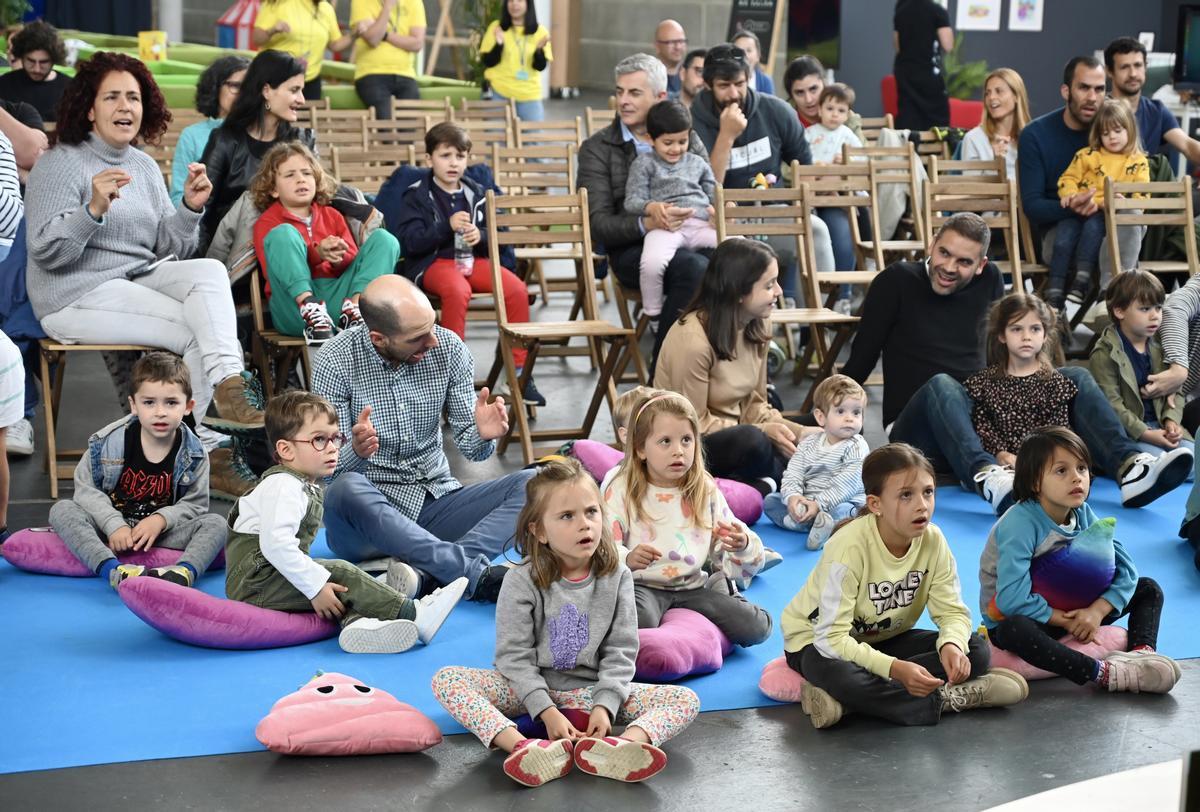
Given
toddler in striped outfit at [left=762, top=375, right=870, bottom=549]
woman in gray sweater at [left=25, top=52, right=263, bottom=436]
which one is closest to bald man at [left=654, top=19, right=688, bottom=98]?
woman in gray sweater at [left=25, top=52, right=263, bottom=436]

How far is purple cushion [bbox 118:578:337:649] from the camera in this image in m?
3.97

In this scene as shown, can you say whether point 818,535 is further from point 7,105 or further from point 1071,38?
point 1071,38

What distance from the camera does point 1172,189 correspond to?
741cm

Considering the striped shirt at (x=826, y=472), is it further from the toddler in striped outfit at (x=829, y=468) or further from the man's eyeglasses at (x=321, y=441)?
the man's eyeglasses at (x=321, y=441)

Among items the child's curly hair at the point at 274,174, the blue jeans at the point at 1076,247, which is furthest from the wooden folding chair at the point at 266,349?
the blue jeans at the point at 1076,247

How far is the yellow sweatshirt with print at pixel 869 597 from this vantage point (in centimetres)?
355

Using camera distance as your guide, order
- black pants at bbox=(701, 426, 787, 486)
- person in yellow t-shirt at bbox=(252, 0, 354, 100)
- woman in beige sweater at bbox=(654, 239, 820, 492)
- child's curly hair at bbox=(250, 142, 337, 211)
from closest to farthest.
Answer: woman in beige sweater at bbox=(654, 239, 820, 492) → black pants at bbox=(701, 426, 787, 486) → child's curly hair at bbox=(250, 142, 337, 211) → person in yellow t-shirt at bbox=(252, 0, 354, 100)

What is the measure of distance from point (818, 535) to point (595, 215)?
2.25 metres

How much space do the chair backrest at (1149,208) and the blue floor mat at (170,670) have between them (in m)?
2.72

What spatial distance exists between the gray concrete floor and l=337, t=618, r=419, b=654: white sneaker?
58 cm

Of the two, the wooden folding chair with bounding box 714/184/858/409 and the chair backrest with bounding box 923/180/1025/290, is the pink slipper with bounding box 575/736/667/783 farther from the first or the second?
the chair backrest with bounding box 923/180/1025/290

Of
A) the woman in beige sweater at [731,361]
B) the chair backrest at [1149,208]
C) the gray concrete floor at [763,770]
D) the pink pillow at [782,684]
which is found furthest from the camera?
the chair backrest at [1149,208]

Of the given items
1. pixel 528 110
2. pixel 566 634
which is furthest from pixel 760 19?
pixel 566 634

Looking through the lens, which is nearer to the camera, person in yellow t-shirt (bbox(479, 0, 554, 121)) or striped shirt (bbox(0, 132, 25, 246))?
striped shirt (bbox(0, 132, 25, 246))
